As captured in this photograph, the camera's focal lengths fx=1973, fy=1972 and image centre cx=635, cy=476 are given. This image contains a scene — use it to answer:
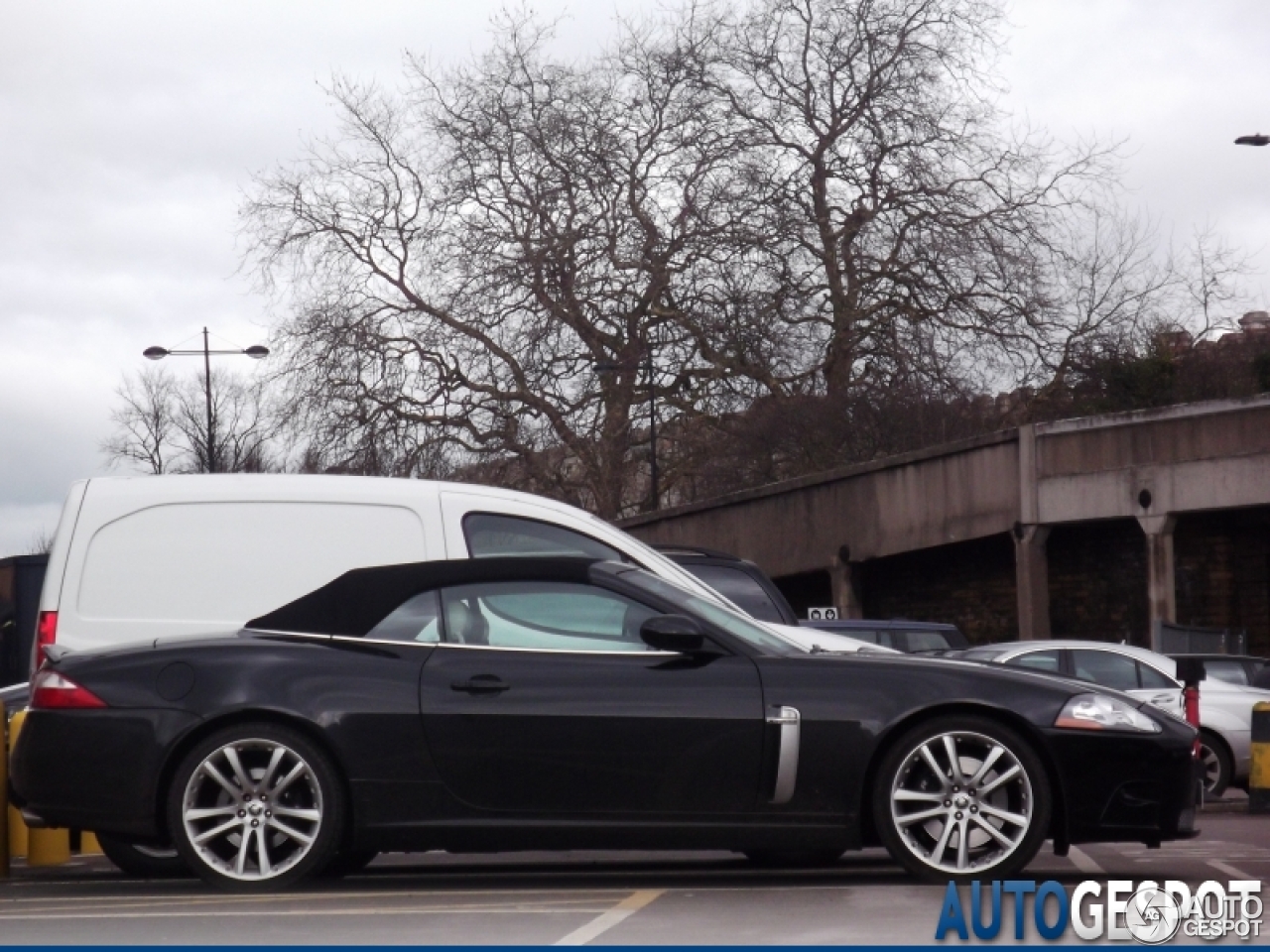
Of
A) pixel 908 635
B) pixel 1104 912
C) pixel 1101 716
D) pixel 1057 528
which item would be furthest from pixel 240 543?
pixel 1057 528

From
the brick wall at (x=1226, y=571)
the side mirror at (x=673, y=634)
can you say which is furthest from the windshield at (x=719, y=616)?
the brick wall at (x=1226, y=571)

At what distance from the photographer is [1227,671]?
1980 centimetres

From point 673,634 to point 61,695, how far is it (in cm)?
267

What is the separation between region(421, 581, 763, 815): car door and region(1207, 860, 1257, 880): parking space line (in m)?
2.43

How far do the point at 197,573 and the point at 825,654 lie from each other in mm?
3425

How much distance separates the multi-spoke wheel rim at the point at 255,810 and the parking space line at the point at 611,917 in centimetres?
138

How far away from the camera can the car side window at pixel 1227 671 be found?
63.9 ft

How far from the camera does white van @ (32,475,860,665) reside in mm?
9938

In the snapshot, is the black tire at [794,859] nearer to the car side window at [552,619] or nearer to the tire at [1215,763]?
the car side window at [552,619]

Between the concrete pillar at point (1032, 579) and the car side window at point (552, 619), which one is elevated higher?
the concrete pillar at point (1032, 579)

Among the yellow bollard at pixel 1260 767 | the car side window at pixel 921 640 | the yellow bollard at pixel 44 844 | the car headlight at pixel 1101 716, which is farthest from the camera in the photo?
the car side window at pixel 921 640

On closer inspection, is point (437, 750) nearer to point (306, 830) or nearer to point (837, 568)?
point (306, 830)

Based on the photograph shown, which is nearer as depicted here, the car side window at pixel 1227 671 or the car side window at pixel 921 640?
the car side window at pixel 1227 671

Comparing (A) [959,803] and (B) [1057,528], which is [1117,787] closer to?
(A) [959,803]
